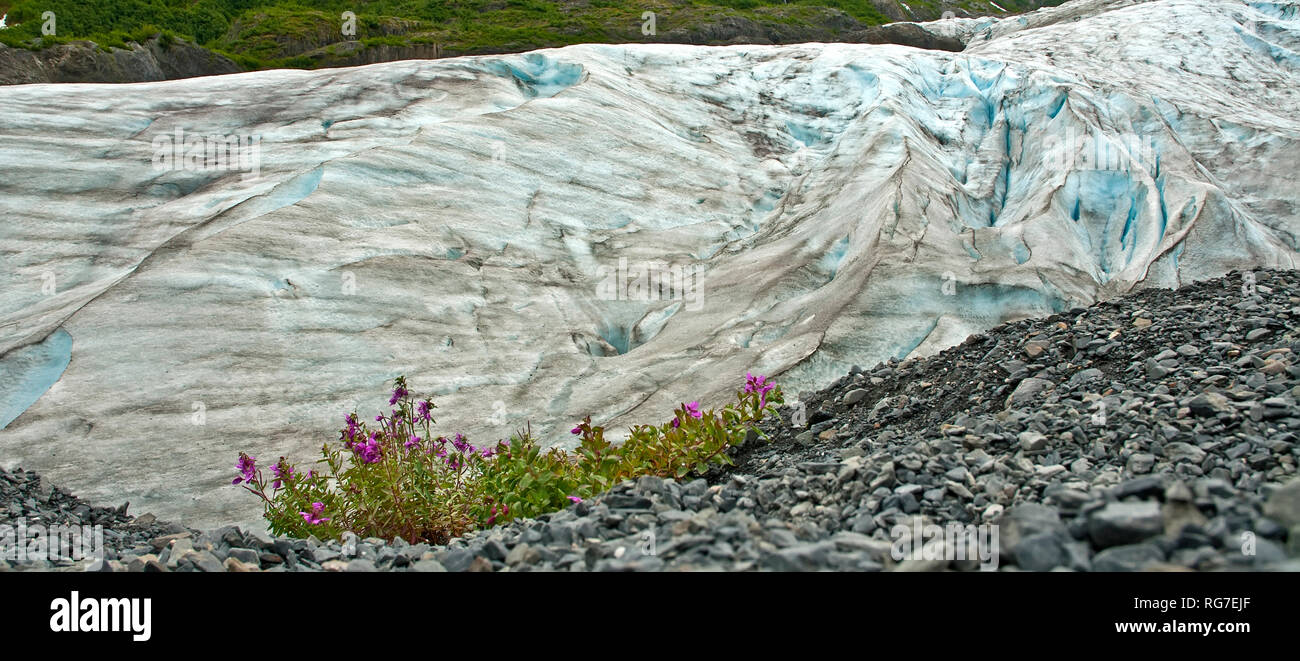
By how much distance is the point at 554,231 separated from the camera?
49.6 ft

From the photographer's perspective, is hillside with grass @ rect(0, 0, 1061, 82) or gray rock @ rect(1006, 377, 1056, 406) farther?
hillside with grass @ rect(0, 0, 1061, 82)

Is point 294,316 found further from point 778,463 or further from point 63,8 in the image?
point 63,8

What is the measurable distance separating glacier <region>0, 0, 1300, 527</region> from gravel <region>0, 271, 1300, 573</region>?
2.31m

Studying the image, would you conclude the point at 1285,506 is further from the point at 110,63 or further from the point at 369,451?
the point at 110,63

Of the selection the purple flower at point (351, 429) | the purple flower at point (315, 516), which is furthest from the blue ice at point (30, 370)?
the purple flower at point (315, 516)

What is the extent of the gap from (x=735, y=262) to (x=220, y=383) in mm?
8320

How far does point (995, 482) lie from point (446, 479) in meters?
4.16

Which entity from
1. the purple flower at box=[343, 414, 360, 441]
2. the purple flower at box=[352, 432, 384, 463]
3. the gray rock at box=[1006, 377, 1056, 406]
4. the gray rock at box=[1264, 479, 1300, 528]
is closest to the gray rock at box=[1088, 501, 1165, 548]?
the gray rock at box=[1264, 479, 1300, 528]

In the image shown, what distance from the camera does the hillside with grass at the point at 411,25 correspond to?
34812 mm

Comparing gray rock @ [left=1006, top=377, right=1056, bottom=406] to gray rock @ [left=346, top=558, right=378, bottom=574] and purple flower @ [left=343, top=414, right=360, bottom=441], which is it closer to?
gray rock @ [left=346, top=558, right=378, bottom=574]

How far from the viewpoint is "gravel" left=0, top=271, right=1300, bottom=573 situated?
134 inches

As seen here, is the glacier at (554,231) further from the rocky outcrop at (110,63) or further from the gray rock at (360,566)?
the rocky outcrop at (110,63)

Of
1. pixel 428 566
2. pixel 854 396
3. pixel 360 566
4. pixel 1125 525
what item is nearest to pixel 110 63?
pixel 854 396

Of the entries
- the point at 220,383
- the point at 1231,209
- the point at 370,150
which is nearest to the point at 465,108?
the point at 370,150
